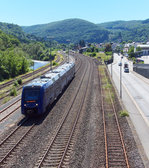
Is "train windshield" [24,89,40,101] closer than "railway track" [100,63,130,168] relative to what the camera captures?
No

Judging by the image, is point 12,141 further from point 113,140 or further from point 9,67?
point 9,67

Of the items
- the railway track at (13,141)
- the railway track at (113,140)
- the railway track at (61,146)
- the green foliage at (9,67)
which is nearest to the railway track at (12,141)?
the railway track at (13,141)

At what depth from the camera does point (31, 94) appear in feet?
72.7

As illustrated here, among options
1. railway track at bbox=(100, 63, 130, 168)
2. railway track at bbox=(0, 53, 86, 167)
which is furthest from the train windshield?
railway track at bbox=(100, 63, 130, 168)

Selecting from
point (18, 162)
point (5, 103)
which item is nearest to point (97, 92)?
point (5, 103)

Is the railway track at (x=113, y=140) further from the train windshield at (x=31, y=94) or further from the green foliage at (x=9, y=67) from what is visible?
the green foliage at (x=9, y=67)

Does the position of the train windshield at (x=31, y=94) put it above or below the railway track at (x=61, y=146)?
above

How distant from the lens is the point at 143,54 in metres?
136

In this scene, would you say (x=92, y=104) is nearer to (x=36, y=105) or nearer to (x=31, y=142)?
(x=36, y=105)

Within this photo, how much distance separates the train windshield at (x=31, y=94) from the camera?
862 inches

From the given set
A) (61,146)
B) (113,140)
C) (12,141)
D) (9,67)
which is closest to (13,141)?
(12,141)

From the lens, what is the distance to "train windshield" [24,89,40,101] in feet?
71.8

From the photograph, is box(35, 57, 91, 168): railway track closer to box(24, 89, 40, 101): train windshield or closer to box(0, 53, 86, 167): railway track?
box(0, 53, 86, 167): railway track

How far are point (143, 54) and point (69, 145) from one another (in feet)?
429
